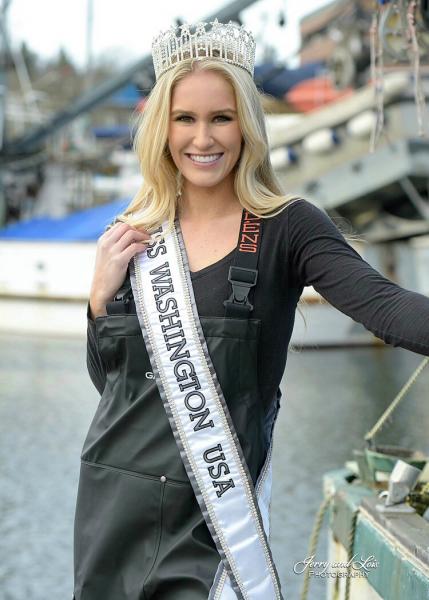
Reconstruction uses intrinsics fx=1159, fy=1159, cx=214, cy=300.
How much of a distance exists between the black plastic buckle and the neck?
0.17 m

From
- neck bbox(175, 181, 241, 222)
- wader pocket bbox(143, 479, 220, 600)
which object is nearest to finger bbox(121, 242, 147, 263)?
neck bbox(175, 181, 241, 222)

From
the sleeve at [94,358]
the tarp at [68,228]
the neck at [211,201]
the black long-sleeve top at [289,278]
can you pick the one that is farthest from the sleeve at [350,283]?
the tarp at [68,228]

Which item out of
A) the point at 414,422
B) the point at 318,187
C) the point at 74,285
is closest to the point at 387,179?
the point at 318,187

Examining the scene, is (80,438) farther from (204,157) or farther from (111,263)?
(204,157)

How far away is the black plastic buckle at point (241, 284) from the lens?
2.25 meters

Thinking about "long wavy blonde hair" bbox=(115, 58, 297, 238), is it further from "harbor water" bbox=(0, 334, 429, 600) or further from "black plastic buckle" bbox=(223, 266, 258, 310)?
"harbor water" bbox=(0, 334, 429, 600)

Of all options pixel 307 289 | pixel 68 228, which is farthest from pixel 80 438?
pixel 68 228

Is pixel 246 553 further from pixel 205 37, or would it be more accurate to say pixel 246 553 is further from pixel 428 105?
pixel 428 105

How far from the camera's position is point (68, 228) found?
2089 centimetres

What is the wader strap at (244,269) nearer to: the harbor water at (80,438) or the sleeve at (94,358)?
the sleeve at (94,358)

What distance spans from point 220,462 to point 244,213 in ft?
1.66

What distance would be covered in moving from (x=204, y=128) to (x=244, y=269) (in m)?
0.30

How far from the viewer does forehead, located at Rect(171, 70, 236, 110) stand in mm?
2309

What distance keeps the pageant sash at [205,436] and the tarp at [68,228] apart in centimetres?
1721
